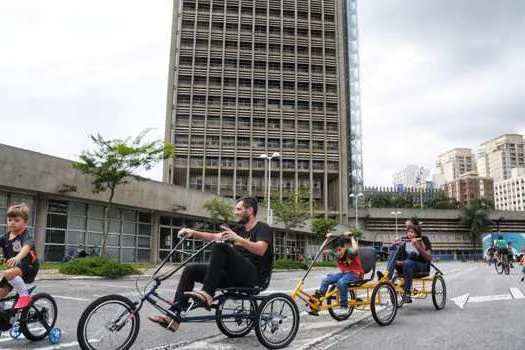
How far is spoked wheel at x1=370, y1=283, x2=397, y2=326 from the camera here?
7051mm

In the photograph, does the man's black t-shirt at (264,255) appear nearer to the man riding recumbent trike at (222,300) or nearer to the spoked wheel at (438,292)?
the man riding recumbent trike at (222,300)

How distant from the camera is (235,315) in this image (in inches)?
210

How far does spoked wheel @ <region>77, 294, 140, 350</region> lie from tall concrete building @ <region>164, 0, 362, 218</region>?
68.9m

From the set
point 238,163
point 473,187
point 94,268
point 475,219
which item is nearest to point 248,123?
point 238,163

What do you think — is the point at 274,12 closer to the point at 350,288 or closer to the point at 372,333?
the point at 350,288

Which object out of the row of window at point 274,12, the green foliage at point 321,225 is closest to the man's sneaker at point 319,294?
the green foliage at point 321,225

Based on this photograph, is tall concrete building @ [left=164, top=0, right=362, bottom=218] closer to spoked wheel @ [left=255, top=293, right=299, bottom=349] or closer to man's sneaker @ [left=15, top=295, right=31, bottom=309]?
spoked wheel @ [left=255, top=293, right=299, bottom=349]

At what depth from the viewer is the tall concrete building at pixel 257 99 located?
75500 mm

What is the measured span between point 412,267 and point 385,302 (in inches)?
54.5

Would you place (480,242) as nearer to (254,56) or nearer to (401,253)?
(254,56)

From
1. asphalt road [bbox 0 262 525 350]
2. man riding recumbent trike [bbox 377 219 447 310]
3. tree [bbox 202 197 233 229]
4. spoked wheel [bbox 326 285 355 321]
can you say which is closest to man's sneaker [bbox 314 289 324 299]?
spoked wheel [bbox 326 285 355 321]

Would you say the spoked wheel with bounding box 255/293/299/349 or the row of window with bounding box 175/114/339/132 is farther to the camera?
the row of window with bounding box 175/114/339/132

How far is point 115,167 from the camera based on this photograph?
23156 millimetres

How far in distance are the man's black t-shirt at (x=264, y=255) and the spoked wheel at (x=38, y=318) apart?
2.30 metres
